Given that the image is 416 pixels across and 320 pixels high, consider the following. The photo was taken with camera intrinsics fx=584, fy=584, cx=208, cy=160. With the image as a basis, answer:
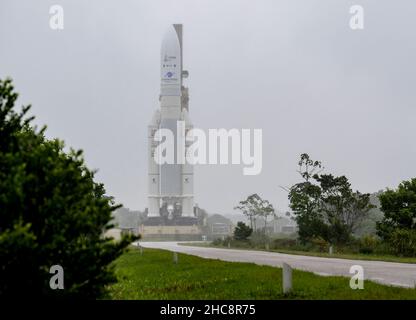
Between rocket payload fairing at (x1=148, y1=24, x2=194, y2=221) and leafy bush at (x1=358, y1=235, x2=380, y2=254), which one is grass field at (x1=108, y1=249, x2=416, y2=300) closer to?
leafy bush at (x1=358, y1=235, x2=380, y2=254)

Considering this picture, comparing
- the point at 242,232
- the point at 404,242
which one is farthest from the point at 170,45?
the point at 404,242

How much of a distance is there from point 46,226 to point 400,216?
35091 millimetres

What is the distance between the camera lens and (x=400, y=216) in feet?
131

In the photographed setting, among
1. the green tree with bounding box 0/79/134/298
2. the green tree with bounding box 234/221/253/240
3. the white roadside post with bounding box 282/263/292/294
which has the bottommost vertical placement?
the green tree with bounding box 234/221/253/240

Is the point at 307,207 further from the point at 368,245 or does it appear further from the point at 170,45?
the point at 170,45

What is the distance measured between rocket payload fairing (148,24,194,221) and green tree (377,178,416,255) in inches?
2686

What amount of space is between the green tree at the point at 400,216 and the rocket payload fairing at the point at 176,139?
68.2 m

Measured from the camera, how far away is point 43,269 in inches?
346

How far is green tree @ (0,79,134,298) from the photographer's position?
27.0ft

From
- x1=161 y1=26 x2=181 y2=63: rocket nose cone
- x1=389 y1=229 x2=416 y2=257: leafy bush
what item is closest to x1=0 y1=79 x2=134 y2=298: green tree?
x1=389 y1=229 x2=416 y2=257: leafy bush

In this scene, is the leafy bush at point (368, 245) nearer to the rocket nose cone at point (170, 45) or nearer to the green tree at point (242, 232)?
the green tree at point (242, 232)

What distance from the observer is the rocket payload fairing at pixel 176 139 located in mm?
110375

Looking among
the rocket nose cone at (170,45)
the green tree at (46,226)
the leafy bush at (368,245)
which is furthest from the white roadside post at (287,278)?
the rocket nose cone at (170,45)
